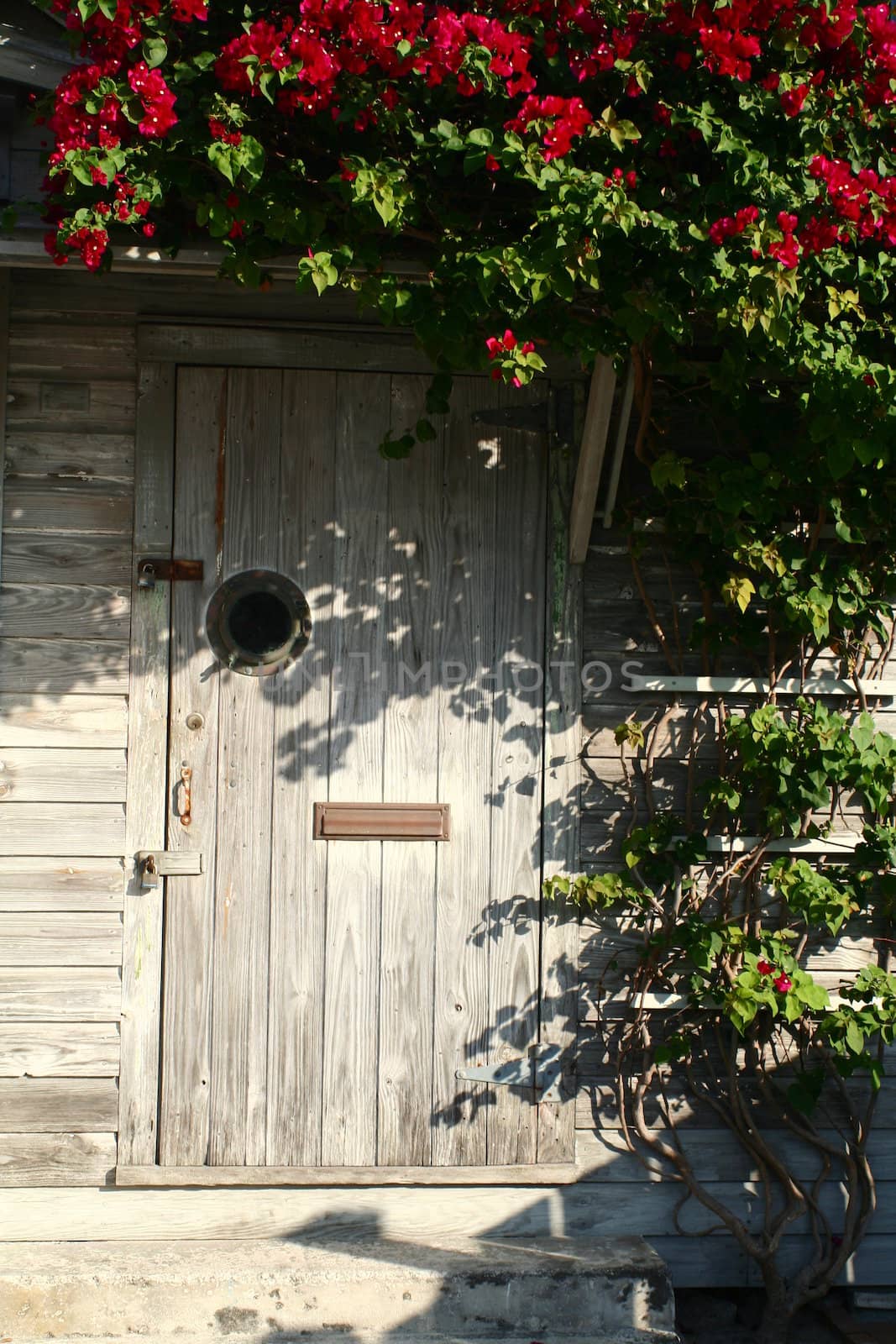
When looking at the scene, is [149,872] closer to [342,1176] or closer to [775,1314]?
[342,1176]

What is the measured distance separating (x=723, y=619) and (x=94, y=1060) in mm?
2013

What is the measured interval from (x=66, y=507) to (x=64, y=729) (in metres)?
0.58

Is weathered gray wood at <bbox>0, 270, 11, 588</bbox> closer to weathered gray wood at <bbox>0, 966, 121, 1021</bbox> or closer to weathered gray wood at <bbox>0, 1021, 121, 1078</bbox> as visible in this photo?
weathered gray wood at <bbox>0, 966, 121, 1021</bbox>

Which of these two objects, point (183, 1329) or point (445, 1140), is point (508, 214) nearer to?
point (445, 1140)

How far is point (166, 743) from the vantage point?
3041mm

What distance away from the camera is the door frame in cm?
300

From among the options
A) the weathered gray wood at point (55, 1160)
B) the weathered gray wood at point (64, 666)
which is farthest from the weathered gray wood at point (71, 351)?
the weathered gray wood at point (55, 1160)

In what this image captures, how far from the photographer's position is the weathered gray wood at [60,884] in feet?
9.88

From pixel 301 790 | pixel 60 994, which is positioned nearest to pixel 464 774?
pixel 301 790

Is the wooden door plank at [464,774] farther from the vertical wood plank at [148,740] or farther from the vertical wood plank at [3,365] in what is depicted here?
the vertical wood plank at [3,365]

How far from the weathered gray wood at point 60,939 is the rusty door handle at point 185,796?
0.31 m

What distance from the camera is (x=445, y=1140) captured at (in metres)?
3.05

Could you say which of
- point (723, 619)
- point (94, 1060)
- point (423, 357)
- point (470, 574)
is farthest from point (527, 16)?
point (94, 1060)

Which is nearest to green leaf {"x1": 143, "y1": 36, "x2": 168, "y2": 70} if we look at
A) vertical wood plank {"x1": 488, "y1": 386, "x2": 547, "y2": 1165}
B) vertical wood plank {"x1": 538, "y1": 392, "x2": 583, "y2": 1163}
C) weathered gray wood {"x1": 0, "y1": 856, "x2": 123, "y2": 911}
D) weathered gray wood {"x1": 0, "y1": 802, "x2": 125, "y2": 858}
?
vertical wood plank {"x1": 488, "y1": 386, "x2": 547, "y2": 1165}
